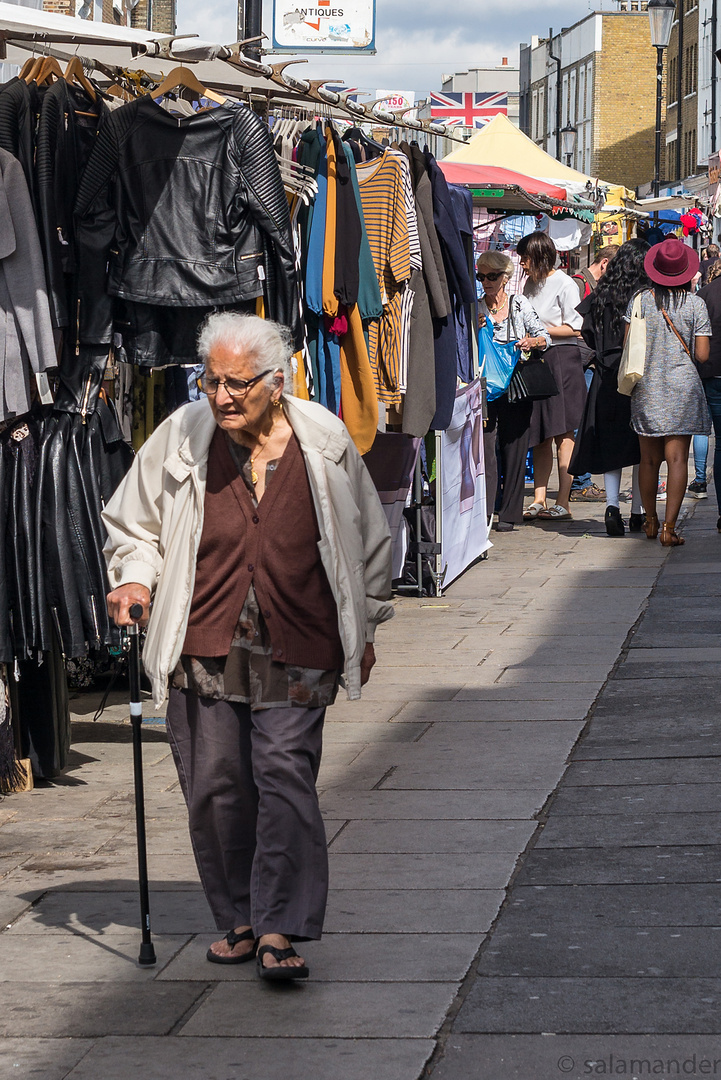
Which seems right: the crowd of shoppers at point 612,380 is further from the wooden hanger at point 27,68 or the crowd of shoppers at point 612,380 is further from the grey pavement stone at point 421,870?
the grey pavement stone at point 421,870

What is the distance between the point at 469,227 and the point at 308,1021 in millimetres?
6714

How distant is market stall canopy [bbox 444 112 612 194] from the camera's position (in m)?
16.8

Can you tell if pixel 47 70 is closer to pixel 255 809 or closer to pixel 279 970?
pixel 255 809

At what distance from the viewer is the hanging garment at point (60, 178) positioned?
5.78 m

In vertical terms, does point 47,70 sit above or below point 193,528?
above

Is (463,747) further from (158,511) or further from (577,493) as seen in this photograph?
(577,493)

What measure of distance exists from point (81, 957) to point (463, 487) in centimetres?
670

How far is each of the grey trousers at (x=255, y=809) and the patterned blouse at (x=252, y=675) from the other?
1.2 inches

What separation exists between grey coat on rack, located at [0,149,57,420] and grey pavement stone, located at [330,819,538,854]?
1.87m

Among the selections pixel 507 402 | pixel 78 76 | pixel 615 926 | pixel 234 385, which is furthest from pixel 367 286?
pixel 507 402

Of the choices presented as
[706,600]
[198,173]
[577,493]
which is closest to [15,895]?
[198,173]

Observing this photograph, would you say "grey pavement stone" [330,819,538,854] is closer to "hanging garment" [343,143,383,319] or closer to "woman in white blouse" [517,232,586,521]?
"hanging garment" [343,143,383,319]

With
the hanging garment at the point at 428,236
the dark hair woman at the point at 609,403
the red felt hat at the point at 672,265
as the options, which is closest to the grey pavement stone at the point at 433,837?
the hanging garment at the point at 428,236

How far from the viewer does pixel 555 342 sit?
43.9 ft
